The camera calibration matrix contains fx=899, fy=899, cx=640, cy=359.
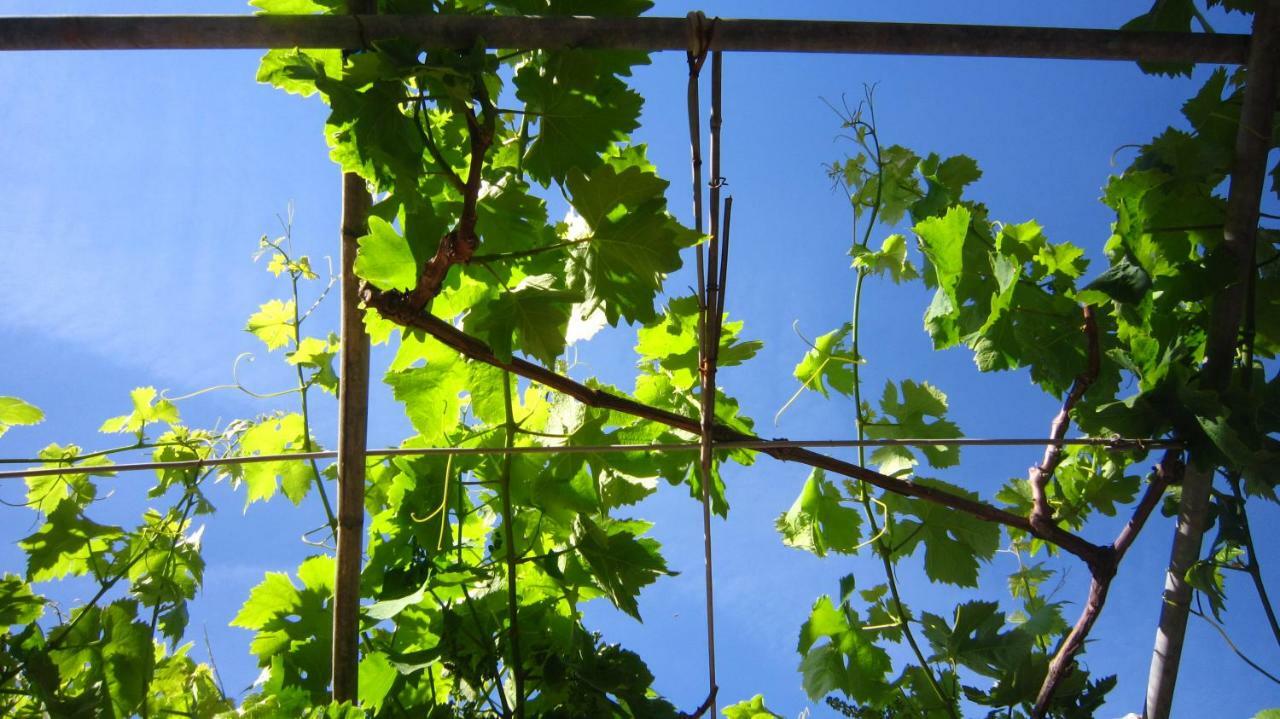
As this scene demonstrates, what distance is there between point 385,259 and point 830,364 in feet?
2.62

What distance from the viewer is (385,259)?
1109mm

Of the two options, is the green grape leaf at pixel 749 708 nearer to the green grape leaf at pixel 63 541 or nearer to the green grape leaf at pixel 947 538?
the green grape leaf at pixel 947 538

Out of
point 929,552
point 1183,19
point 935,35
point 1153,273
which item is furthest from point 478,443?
point 1183,19

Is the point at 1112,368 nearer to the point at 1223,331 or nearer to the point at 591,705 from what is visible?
the point at 1223,331

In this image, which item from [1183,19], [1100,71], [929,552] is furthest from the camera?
[1100,71]

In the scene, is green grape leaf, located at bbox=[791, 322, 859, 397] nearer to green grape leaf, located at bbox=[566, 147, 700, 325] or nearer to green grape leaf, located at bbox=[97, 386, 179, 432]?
green grape leaf, located at bbox=[566, 147, 700, 325]

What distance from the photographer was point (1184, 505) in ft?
4.18

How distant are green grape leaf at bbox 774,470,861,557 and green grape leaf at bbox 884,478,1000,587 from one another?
7cm

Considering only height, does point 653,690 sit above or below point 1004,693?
above

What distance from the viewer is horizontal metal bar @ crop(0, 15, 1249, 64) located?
1.00 m

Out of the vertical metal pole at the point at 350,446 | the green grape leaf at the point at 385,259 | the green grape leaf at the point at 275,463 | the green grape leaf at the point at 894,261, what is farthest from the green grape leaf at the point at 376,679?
the green grape leaf at the point at 894,261

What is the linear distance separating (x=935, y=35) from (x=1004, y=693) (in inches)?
36.1

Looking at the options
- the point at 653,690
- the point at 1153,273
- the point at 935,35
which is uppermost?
the point at 935,35

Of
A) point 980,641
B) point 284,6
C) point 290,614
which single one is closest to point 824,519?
point 980,641
